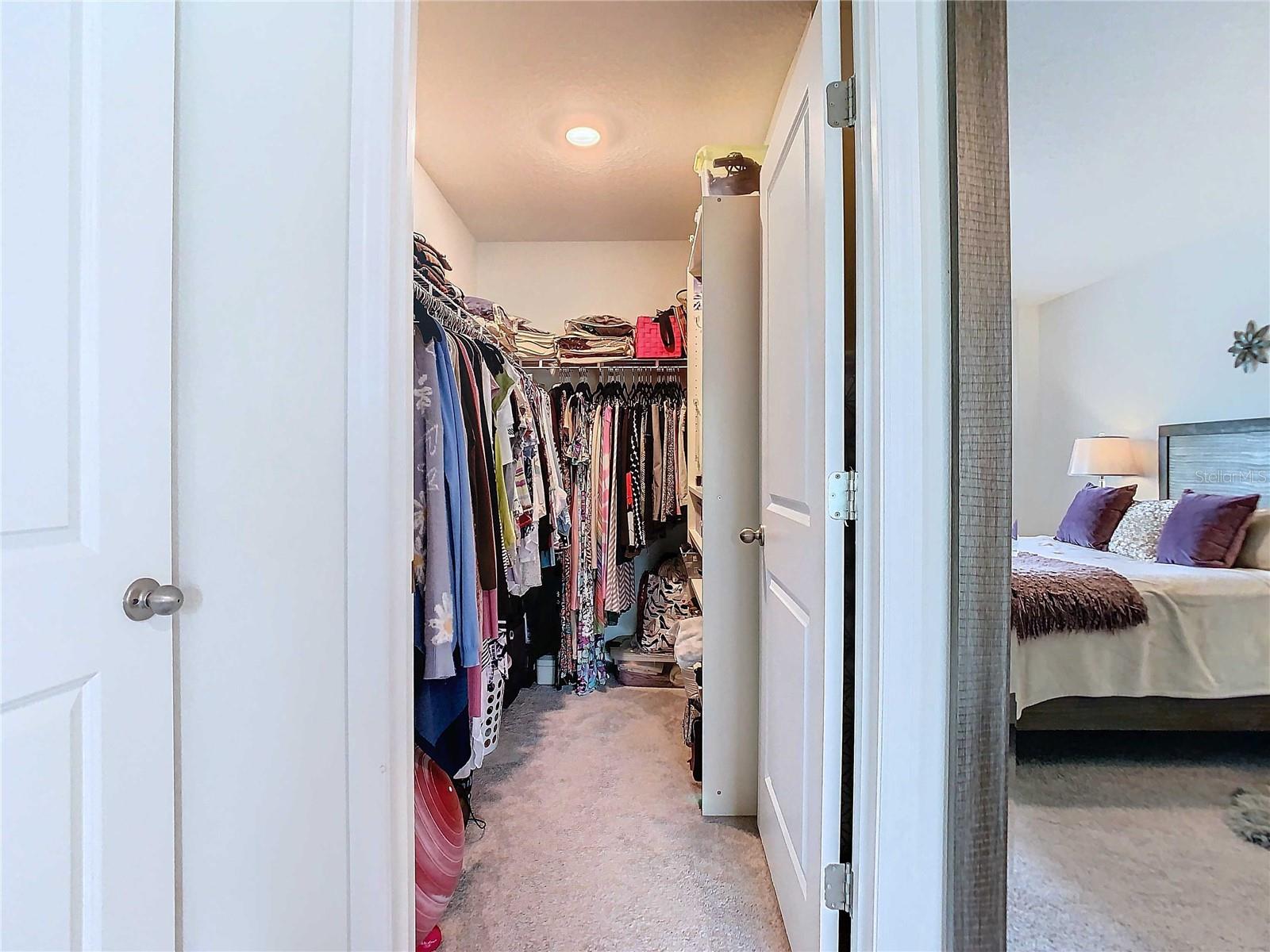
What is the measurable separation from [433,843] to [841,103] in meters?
1.73

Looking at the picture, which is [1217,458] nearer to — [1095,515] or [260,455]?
[1095,515]

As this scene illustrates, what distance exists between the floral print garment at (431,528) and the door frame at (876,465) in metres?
0.33

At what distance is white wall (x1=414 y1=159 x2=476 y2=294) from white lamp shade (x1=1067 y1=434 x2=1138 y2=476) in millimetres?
2262

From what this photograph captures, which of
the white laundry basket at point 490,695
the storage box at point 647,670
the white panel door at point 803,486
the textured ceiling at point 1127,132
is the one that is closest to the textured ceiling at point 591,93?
the white panel door at point 803,486

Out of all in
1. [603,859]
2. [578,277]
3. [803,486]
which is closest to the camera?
[803,486]

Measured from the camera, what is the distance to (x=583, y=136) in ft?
7.22

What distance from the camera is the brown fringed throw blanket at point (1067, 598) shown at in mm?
811

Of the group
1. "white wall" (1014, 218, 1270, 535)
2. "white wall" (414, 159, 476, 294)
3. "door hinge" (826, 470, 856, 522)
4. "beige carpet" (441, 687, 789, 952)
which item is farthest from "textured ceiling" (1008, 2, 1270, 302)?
"white wall" (414, 159, 476, 294)

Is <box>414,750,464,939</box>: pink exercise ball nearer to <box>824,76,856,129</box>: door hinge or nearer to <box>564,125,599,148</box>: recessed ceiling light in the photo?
<box>824,76,856,129</box>: door hinge

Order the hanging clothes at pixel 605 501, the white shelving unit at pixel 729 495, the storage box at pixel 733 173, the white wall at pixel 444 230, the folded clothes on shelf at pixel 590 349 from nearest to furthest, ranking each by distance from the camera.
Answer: the white shelving unit at pixel 729 495 < the storage box at pixel 733 173 < the white wall at pixel 444 230 < the hanging clothes at pixel 605 501 < the folded clothes on shelf at pixel 590 349

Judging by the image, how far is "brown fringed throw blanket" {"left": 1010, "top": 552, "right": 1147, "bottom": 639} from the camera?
0.81 meters

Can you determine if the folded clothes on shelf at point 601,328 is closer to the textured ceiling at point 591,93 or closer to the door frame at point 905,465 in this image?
the textured ceiling at point 591,93

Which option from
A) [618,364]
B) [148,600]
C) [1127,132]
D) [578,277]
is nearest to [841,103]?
[1127,132]

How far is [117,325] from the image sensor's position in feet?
2.62
